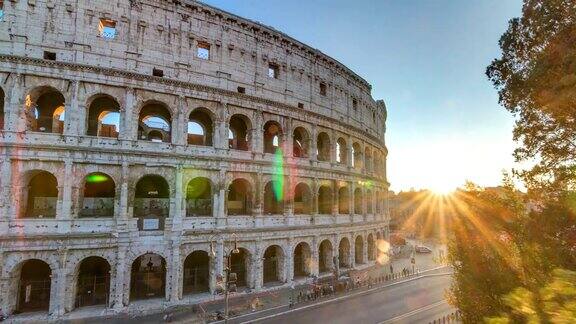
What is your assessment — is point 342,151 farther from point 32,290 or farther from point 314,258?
point 32,290

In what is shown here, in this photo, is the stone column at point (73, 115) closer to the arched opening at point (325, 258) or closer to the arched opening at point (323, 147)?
the arched opening at point (323, 147)

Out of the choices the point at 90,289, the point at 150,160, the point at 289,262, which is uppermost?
the point at 150,160

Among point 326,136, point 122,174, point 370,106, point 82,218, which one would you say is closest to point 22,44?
point 122,174

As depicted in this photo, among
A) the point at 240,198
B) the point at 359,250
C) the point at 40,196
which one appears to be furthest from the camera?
the point at 359,250

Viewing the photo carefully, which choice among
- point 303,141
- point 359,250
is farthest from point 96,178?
point 359,250

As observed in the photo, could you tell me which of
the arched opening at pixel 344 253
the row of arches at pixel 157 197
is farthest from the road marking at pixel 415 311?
the row of arches at pixel 157 197

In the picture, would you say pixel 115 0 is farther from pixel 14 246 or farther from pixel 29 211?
pixel 14 246

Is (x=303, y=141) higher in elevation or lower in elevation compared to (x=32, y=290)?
higher
